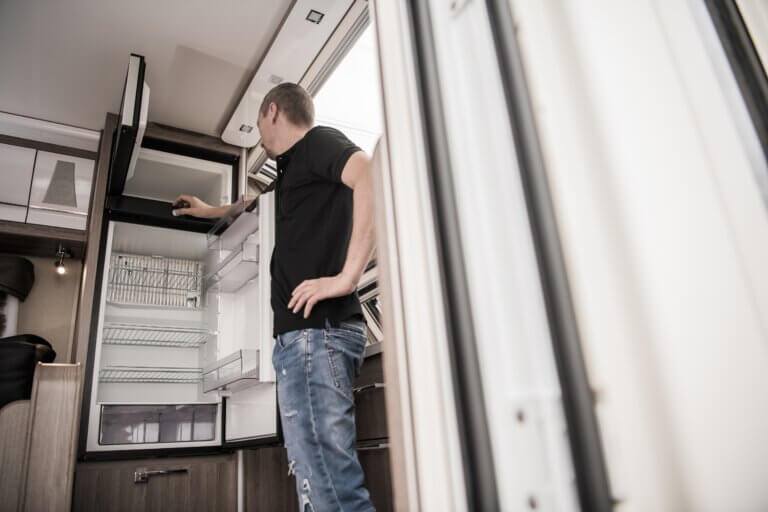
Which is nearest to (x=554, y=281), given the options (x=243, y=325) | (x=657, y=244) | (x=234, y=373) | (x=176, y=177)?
(x=657, y=244)

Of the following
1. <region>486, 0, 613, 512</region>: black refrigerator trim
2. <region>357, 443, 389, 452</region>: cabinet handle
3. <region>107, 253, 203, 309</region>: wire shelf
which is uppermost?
<region>107, 253, 203, 309</region>: wire shelf

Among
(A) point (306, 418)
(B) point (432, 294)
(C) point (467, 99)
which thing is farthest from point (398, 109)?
(A) point (306, 418)

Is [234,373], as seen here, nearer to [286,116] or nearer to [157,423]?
[157,423]

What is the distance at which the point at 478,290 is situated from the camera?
0.43 m

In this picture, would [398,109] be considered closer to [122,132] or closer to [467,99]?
[467,99]

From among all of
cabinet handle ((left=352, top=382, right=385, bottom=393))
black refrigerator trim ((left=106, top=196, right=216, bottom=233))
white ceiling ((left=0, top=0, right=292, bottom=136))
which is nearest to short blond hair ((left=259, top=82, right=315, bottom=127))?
white ceiling ((left=0, top=0, right=292, bottom=136))

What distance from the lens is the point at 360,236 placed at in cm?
117

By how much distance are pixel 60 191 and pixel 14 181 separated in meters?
0.21

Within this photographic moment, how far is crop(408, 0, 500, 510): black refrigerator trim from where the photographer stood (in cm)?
39

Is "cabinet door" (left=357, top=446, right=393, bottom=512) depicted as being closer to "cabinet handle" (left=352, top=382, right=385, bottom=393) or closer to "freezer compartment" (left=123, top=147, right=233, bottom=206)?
"cabinet handle" (left=352, top=382, right=385, bottom=393)

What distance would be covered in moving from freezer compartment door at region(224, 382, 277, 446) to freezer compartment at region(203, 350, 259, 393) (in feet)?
0.21

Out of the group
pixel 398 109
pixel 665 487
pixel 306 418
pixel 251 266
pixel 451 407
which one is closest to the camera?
pixel 665 487

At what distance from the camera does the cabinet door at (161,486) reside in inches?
81.5

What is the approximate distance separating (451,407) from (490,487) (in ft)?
0.22
